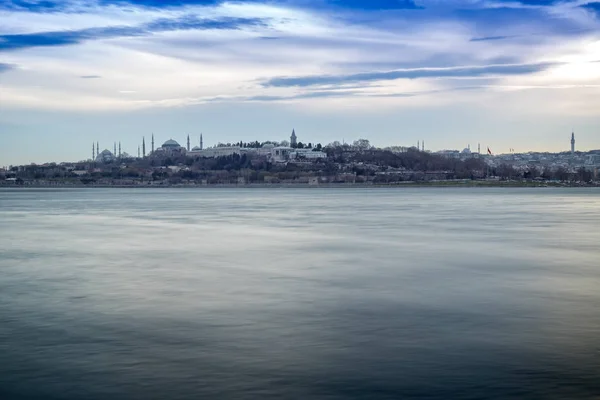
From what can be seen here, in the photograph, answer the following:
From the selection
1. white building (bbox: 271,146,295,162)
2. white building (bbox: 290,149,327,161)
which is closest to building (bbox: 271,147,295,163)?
white building (bbox: 271,146,295,162)

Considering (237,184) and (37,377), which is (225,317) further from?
(237,184)

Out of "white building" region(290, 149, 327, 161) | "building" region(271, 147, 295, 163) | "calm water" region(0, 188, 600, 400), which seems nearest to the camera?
"calm water" region(0, 188, 600, 400)

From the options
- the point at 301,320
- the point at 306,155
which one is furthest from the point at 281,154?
the point at 301,320

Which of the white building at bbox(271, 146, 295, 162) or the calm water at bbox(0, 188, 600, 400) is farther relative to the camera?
the white building at bbox(271, 146, 295, 162)

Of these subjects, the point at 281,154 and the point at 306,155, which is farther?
the point at 281,154

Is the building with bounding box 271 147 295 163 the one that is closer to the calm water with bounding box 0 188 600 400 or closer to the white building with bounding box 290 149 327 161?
the white building with bounding box 290 149 327 161

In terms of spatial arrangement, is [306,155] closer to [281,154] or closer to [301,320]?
[281,154]

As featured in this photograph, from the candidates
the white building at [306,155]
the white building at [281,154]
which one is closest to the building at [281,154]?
the white building at [281,154]

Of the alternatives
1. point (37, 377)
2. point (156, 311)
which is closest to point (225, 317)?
point (156, 311)

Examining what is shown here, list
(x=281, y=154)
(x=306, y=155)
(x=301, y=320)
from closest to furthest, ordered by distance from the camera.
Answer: (x=301, y=320), (x=306, y=155), (x=281, y=154)
